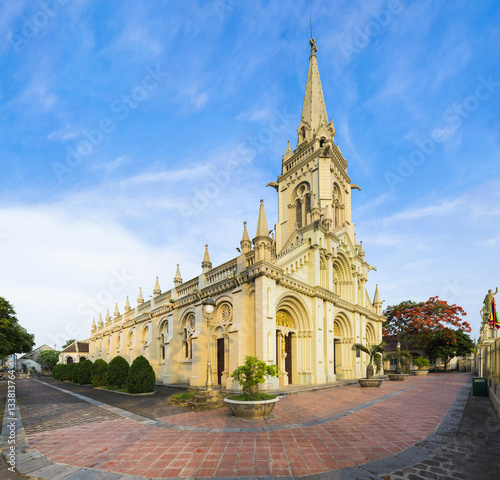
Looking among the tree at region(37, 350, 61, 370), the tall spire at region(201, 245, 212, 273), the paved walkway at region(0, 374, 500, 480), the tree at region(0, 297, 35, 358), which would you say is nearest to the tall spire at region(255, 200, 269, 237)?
the tall spire at region(201, 245, 212, 273)

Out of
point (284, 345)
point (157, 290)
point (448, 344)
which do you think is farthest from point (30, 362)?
point (448, 344)

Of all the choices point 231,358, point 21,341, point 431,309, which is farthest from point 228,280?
point 431,309

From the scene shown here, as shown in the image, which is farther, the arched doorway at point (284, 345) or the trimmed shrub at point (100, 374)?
the trimmed shrub at point (100, 374)

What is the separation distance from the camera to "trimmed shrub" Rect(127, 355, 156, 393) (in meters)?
16.9

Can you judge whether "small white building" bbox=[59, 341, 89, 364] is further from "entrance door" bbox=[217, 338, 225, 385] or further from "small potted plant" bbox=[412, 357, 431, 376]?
"small potted plant" bbox=[412, 357, 431, 376]

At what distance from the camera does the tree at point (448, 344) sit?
37.2 meters

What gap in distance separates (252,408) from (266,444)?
256 centimetres

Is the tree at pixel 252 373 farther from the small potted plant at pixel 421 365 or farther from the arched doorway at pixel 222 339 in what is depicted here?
the small potted plant at pixel 421 365

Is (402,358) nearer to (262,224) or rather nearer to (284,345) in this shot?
(284,345)

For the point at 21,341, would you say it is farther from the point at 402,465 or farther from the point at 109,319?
the point at 402,465

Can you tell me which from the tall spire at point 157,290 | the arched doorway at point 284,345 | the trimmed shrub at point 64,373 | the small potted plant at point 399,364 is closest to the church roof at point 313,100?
the arched doorway at point 284,345

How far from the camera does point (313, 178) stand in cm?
2733

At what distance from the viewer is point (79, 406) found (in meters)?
13.3

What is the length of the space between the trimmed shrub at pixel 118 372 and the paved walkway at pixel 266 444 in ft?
31.6
